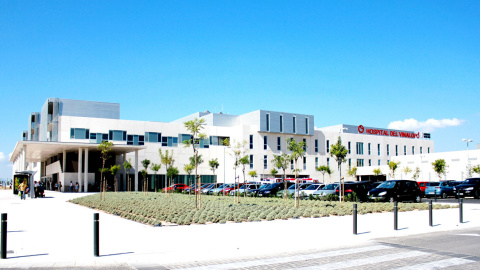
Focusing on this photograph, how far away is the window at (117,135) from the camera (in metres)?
57.4

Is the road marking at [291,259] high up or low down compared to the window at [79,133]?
down

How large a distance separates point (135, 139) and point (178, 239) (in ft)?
164

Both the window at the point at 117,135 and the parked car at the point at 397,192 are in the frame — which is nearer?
the parked car at the point at 397,192

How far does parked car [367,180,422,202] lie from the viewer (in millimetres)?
25203

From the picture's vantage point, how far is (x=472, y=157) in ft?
191

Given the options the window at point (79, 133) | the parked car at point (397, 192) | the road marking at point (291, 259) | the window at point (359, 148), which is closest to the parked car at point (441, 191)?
the parked car at point (397, 192)

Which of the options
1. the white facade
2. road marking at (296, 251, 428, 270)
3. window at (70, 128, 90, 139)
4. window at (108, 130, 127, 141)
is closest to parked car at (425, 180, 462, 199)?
the white facade

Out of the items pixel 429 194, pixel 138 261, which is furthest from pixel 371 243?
pixel 429 194

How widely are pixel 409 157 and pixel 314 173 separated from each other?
53.1ft

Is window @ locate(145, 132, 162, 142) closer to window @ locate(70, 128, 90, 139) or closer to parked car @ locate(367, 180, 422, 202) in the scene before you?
window @ locate(70, 128, 90, 139)

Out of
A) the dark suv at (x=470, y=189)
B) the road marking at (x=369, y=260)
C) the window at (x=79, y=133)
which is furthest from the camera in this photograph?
the window at (x=79, y=133)

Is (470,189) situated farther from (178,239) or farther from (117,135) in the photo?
(117,135)

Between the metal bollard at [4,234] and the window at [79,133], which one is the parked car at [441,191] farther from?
the window at [79,133]

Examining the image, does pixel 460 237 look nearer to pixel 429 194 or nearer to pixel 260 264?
pixel 260 264
